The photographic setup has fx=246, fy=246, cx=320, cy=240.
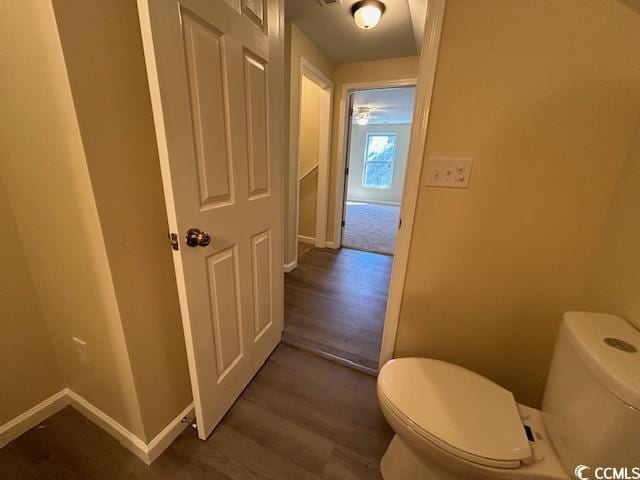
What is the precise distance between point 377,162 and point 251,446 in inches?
296

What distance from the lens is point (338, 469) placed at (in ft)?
3.23

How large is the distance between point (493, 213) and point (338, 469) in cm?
119

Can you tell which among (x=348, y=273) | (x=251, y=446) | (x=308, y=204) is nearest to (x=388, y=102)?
(x=308, y=204)

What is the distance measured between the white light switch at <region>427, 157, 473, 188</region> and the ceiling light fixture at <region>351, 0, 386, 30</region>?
139 centimetres

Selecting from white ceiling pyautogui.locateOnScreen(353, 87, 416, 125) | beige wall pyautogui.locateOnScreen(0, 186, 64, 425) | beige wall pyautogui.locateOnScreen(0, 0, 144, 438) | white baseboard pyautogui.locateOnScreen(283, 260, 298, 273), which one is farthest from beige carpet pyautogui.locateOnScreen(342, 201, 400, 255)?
beige wall pyautogui.locateOnScreen(0, 186, 64, 425)

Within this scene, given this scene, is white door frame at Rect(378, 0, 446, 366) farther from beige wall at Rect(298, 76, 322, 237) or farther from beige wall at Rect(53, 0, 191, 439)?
beige wall at Rect(298, 76, 322, 237)

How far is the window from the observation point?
7199 mm

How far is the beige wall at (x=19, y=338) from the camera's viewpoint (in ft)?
3.00

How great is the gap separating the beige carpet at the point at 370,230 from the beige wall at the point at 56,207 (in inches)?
85.4

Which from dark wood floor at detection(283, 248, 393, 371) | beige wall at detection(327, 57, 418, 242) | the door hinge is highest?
beige wall at detection(327, 57, 418, 242)

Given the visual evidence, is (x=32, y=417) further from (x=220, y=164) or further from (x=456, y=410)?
(x=456, y=410)

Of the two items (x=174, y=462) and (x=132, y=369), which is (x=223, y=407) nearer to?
(x=174, y=462)

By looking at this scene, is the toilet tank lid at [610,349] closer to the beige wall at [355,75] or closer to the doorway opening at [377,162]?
the beige wall at [355,75]

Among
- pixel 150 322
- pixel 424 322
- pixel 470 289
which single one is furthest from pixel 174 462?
pixel 470 289
